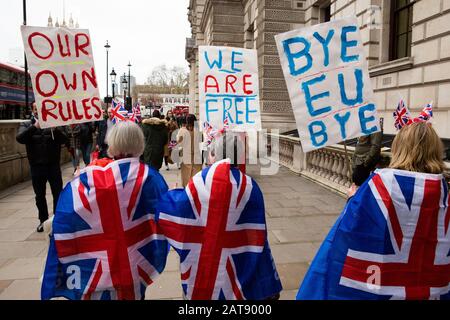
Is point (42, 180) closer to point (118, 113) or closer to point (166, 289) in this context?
point (118, 113)

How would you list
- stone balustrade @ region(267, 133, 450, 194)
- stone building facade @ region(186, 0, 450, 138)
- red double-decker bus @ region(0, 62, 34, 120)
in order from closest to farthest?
A: stone balustrade @ region(267, 133, 450, 194), stone building facade @ region(186, 0, 450, 138), red double-decker bus @ region(0, 62, 34, 120)

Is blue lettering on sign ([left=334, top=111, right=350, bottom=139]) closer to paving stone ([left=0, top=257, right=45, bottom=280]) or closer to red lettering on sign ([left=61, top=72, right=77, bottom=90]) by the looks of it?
red lettering on sign ([left=61, top=72, right=77, bottom=90])

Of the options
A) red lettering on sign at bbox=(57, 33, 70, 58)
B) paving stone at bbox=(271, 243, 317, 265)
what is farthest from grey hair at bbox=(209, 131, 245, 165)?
red lettering on sign at bbox=(57, 33, 70, 58)

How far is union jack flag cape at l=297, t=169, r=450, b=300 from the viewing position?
2.04 m

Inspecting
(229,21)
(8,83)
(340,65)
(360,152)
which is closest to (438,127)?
(360,152)

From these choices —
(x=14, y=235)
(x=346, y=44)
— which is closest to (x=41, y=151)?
(x=14, y=235)

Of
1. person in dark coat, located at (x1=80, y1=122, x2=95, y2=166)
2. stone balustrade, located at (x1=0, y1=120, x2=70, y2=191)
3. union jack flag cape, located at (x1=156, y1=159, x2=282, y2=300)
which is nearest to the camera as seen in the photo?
union jack flag cape, located at (x1=156, y1=159, x2=282, y2=300)

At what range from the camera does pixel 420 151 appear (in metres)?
2.07

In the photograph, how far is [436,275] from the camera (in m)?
2.12

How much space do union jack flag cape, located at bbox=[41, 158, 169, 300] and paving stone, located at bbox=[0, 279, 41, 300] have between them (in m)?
1.61

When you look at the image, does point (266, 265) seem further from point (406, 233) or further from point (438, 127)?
point (438, 127)

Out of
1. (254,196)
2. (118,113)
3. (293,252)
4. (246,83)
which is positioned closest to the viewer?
(254,196)

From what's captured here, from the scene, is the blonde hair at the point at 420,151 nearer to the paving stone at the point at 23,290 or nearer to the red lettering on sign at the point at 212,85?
the paving stone at the point at 23,290

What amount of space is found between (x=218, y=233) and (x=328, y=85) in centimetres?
191
